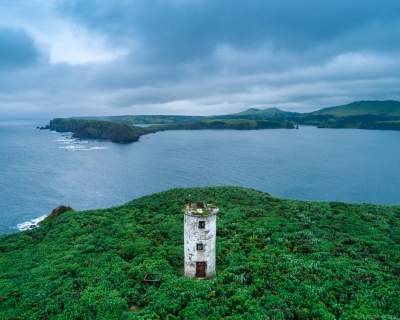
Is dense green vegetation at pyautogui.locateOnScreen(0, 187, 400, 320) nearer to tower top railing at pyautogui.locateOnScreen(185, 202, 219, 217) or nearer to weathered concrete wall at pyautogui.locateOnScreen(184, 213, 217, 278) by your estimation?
weathered concrete wall at pyautogui.locateOnScreen(184, 213, 217, 278)

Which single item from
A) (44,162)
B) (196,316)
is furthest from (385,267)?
(44,162)

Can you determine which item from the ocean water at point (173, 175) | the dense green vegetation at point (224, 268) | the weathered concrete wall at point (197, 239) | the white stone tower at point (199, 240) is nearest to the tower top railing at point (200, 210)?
the white stone tower at point (199, 240)

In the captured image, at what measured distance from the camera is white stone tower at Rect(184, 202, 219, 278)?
21250 millimetres

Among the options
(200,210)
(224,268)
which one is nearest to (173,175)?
(224,268)

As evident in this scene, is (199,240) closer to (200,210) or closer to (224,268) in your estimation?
(200,210)

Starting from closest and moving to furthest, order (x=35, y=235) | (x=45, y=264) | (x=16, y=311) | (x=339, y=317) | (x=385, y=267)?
(x=339, y=317), (x=16, y=311), (x=385, y=267), (x=45, y=264), (x=35, y=235)

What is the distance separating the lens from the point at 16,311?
19.5 meters

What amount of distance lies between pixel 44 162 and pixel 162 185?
71145mm

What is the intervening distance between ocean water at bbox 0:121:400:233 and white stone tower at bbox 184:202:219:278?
185 feet

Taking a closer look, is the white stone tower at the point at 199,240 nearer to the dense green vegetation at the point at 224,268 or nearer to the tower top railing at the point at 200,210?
the tower top railing at the point at 200,210

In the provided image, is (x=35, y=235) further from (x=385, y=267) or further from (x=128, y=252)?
(x=385, y=267)

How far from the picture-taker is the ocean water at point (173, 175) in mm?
86250

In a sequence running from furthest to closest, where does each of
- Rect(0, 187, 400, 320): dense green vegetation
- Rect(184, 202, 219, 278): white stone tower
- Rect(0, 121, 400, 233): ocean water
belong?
Rect(0, 121, 400, 233): ocean water < Rect(184, 202, 219, 278): white stone tower < Rect(0, 187, 400, 320): dense green vegetation

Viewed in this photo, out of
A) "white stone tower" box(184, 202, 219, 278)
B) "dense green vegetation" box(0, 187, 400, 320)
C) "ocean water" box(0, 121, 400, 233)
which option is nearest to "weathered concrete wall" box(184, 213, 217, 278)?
"white stone tower" box(184, 202, 219, 278)
